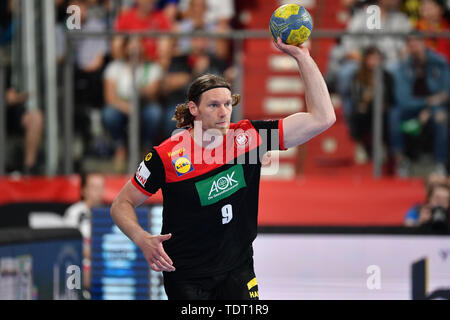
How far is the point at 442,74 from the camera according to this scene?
9.62 m

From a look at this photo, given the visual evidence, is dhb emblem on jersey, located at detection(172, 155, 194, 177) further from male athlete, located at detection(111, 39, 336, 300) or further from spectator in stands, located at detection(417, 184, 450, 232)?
spectator in stands, located at detection(417, 184, 450, 232)

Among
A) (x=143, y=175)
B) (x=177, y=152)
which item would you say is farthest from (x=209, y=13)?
(x=143, y=175)

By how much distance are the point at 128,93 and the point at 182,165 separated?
5259 mm

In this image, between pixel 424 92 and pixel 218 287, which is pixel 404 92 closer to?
pixel 424 92

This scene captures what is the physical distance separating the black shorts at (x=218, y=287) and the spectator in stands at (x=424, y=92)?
5475 mm

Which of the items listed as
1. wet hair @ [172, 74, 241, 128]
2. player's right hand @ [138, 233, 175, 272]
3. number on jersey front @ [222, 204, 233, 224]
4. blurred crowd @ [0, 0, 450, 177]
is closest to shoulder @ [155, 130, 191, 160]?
wet hair @ [172, 74, 241, 128]

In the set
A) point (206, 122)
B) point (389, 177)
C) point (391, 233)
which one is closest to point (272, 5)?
point (389, 177)

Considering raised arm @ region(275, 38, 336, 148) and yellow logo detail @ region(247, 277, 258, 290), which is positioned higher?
raised arm @ region(275, 38, 336, 148)

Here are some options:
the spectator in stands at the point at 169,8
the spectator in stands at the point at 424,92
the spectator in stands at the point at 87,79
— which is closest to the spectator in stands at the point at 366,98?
the spectator in stands at the point at 424,92

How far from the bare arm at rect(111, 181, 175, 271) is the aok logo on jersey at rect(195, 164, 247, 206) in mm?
402

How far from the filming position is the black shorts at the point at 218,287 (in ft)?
15.4

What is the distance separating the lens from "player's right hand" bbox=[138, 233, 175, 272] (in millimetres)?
4453

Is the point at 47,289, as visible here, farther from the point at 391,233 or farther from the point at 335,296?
the point at 391,233

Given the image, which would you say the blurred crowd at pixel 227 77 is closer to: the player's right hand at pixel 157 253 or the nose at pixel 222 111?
the nose at pixel 222 111
